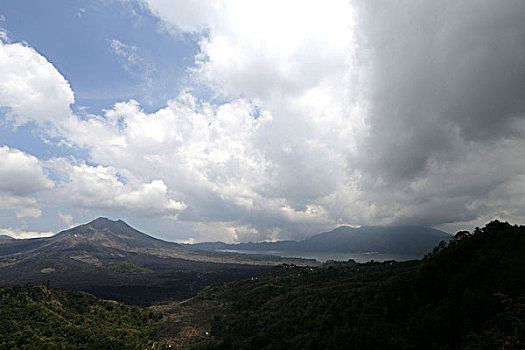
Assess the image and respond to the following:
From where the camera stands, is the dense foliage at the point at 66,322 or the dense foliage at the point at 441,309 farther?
the dense foliage at the point at 66,322

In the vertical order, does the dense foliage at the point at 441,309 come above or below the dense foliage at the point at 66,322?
above

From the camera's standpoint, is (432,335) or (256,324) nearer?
(432,335)

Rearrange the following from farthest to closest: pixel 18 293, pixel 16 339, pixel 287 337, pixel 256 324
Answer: pixel 18 293
pixel 256 324
pixel 16 339
pixel 287 337

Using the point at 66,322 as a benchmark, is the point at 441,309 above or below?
above

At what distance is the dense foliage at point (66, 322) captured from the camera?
52.4 m

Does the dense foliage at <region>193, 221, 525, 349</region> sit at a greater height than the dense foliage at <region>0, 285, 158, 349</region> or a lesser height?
greater

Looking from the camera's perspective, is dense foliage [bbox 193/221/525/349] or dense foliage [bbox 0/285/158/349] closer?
dense foliage [bbox 193/221/525/349]

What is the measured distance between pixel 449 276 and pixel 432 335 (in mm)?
8668

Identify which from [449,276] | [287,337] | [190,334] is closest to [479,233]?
[449,276]

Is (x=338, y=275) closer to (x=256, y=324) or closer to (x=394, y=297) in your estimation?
(x=256, y=324)

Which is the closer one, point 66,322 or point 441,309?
point 441,309

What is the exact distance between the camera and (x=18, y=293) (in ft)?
219

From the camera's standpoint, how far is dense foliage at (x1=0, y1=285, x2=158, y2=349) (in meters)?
52.4

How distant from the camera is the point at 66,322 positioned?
206 ft
